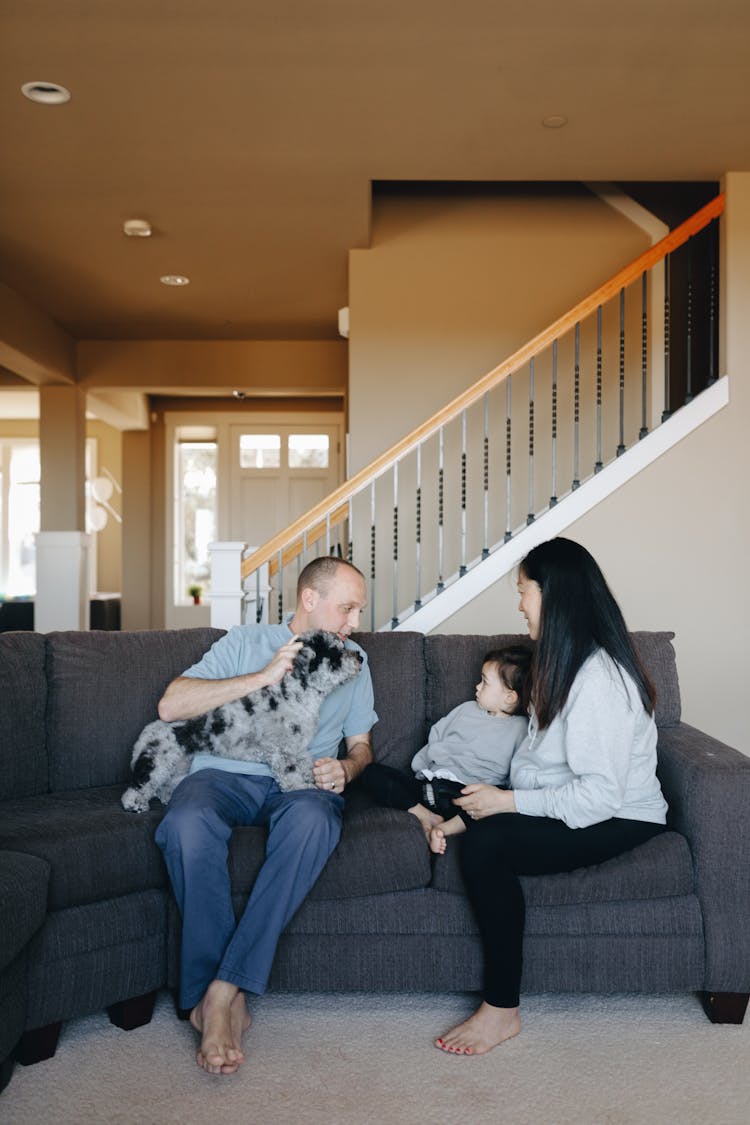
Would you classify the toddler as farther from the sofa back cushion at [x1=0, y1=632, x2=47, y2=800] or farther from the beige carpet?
the sofa back cushion at [x1=0, y1=632, x2=47, y2=800]

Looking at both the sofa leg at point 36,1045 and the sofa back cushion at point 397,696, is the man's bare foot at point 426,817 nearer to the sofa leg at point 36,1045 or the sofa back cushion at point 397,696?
the sofa back cushion at point 397,696

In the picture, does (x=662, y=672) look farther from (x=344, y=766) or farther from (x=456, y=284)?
(x=456, y=284)

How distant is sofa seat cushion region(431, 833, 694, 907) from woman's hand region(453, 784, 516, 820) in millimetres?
126

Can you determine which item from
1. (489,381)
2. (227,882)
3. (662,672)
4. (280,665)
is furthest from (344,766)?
(489,381)

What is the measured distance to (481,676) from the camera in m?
2.73

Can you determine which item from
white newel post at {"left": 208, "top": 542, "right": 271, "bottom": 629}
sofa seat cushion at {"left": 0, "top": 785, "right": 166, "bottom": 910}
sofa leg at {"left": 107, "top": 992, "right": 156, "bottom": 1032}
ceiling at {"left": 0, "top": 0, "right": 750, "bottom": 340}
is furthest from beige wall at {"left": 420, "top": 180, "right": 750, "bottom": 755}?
sofa leg at {"left": 107, "top": 992, "right": 156, "bottom": 1032}

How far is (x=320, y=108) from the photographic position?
374cm

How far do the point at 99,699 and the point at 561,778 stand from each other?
1.26m

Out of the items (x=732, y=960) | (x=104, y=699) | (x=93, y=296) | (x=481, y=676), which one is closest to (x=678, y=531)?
(x=481, y=676)

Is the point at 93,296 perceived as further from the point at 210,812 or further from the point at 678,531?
the point at 210,812

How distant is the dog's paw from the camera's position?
230 cm

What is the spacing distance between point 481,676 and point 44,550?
5.15 meters

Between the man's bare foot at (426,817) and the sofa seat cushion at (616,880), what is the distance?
122mm

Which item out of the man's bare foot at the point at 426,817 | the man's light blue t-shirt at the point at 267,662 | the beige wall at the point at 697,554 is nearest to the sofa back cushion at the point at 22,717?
the man's light blue t-shirt at the point at 267,662
